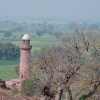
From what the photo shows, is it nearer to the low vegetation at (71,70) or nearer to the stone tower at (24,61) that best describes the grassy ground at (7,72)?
the stone tower at (24,61)

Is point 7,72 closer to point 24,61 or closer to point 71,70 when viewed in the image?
point 24,61

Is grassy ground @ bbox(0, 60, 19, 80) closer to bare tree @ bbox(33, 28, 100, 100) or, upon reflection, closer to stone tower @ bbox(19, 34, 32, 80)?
stone tower @ bbox(19, 34, 32, 80)

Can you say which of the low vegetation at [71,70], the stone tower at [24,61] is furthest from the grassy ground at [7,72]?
the low vegetation at [71,70]

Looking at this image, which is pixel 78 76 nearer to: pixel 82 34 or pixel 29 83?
pixel 82 34

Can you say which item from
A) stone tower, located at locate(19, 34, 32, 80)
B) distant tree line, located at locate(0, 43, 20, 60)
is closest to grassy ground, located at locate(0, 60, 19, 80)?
distant tree line, located at locate(0, 43, 20, 60)

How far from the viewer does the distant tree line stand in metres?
65.6

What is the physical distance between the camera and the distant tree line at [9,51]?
65.6m

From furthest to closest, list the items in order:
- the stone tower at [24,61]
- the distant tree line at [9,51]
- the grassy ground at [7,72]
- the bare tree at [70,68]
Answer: the distant tree line at [9,51]
the grassy ground at [7,72]
the stone tower at [24,61]
the bare tree at [70,68]

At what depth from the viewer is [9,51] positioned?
65.3 meters

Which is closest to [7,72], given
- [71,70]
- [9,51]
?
[9,51]

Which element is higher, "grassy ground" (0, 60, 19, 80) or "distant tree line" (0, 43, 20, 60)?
"distant tree line" (0, 43, 20, 60)

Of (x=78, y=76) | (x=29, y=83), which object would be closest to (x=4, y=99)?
(x=78, y=76)

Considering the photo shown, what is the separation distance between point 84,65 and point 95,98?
1.15m

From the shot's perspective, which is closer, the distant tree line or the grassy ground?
the grassy ground
